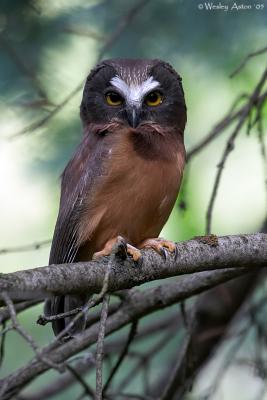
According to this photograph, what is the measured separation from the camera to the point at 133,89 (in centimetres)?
506

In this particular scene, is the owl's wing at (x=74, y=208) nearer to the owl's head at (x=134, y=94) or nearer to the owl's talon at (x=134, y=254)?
the owl's head at (x=134, y=94)

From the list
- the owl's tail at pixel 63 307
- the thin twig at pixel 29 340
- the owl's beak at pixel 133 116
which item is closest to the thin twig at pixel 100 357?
the thin twig at pixel 29 340

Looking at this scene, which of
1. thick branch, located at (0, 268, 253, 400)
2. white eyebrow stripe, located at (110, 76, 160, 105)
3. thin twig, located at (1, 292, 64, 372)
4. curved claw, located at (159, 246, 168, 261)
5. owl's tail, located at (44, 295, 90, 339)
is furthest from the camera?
white eyebrow stripe, located at (110, 76, 160, 105)

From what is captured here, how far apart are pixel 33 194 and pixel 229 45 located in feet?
5.71

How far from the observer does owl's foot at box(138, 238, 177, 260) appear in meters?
3.95

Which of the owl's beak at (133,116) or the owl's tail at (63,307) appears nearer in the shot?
the owl's tail at (63,307)

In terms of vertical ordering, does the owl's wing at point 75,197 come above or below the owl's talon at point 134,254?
above

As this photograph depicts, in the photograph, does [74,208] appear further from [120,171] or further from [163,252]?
[163,252]

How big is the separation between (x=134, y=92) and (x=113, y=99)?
17 centimetres

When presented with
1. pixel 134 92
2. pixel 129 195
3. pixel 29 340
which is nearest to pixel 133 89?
pixel 134 92

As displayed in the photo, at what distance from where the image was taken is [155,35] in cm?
492

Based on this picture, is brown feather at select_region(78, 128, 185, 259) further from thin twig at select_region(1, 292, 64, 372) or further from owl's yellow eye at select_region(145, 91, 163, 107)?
thin twig at select_region(1, 292, 64, 372)

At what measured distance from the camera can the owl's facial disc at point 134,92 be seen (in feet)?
16.2

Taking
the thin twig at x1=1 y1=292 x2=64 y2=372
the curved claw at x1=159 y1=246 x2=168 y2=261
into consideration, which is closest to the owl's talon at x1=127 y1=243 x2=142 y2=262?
the curved claw at x1=159 y1=246 x2=168 y2=261
